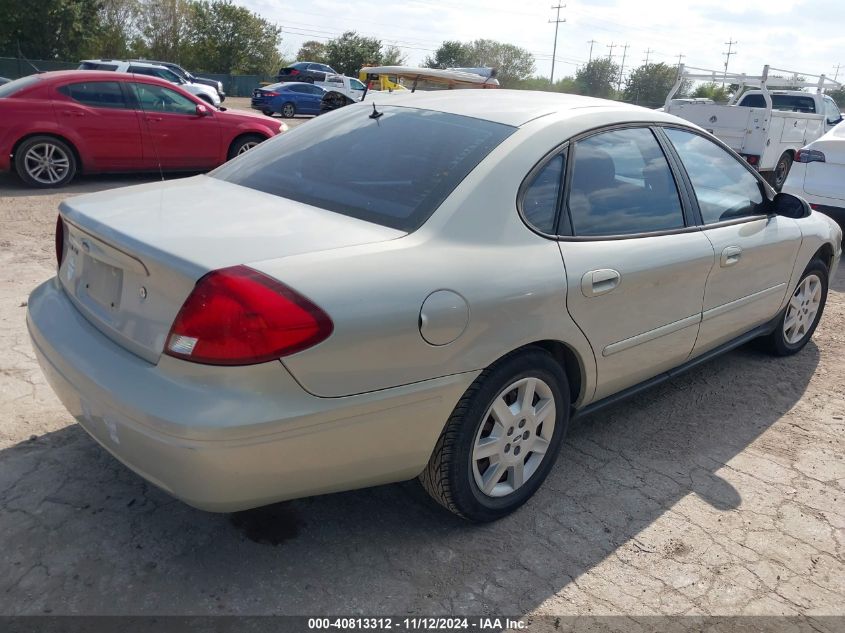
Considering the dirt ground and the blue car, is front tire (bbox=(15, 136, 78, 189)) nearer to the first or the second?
the dirt ground

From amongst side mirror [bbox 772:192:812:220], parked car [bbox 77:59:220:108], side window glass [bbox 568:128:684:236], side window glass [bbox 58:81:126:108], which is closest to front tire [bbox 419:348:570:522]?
side window glass [bbox 568:128:684:236]

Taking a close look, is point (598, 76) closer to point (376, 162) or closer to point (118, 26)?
point (118, 26)

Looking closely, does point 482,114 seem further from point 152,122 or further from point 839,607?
point 152,122

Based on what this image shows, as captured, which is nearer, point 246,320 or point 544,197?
point 246,320

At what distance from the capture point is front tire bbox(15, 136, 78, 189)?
866 centimetres

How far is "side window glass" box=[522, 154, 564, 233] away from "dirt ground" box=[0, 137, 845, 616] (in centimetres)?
117

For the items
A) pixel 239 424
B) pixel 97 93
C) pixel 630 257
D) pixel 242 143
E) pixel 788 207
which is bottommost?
pixel 239 424

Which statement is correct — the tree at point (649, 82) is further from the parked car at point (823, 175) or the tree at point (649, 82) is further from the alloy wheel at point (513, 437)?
the alloy wheel at point (513, 437)

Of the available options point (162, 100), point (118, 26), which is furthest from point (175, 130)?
point (118, 26)

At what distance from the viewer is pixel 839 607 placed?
2.56 metres

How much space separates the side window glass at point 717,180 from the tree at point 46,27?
43.6 metres

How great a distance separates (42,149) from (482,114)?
760 cm

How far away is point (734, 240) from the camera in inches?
145

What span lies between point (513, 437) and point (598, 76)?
7567 cm
